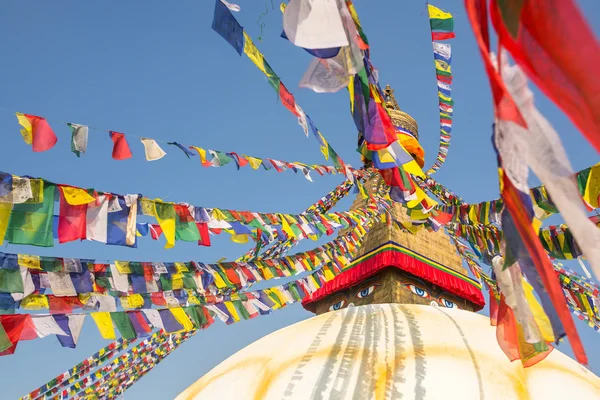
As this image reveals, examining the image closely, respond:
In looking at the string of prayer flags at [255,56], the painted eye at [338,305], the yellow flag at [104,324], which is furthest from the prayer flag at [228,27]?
the painted eye at [338,305]

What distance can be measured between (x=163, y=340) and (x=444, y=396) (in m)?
4.22

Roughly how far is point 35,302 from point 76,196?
106cm

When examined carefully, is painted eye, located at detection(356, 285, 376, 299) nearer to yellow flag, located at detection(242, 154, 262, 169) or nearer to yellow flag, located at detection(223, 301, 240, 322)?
yellow flag, located at detection(223, 301, 240, 322)

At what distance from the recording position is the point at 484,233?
5.62 meters

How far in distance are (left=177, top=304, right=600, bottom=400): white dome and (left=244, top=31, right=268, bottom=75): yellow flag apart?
2.77 metres

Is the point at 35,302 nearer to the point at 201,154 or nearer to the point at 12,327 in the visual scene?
the point at 12,327

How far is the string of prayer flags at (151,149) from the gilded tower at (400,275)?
178 inches

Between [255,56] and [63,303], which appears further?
[63,303]

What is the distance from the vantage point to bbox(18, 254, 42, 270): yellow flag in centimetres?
375

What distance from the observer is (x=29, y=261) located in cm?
378

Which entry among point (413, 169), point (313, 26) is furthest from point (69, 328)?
point (313, 26)

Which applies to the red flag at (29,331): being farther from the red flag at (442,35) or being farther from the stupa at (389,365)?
the red flag at (442,35)

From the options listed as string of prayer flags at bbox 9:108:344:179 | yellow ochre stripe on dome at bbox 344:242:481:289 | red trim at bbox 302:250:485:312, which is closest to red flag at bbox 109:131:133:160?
string of prayer flags at bbox 9:108:344:179

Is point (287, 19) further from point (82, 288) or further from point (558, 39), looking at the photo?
point (82, 288)
